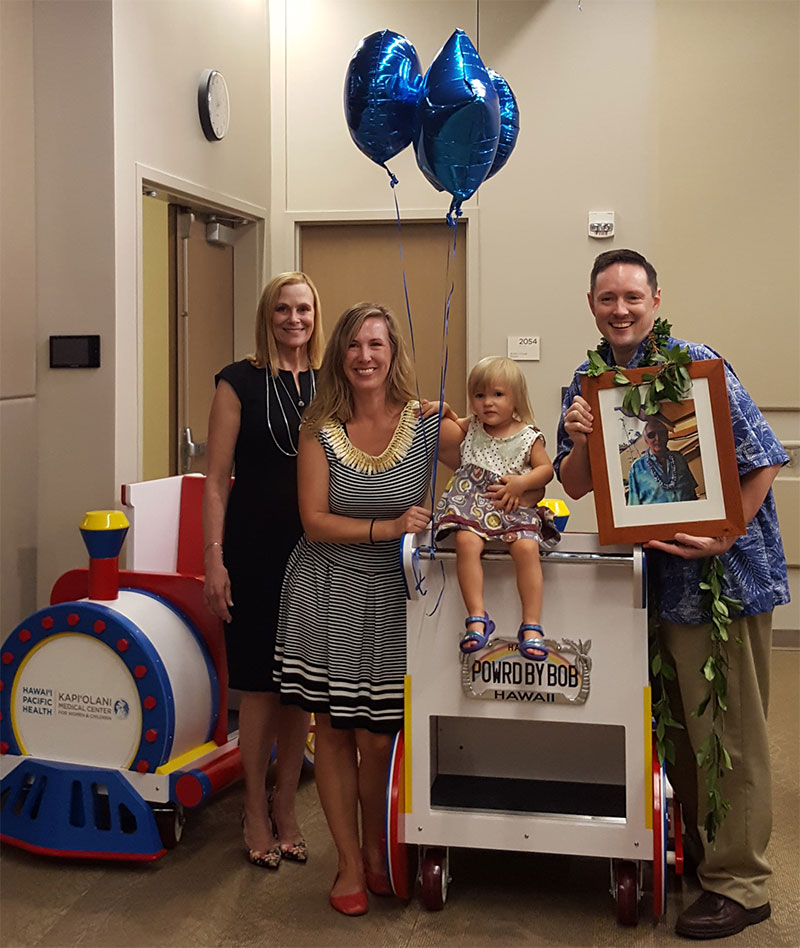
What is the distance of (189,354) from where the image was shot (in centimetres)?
457

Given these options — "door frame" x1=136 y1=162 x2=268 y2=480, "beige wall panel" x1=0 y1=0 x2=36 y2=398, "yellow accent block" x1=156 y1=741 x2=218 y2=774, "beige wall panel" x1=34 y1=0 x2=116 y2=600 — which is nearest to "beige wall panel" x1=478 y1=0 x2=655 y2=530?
"door frame" x1=136 y1=162 x2=268 y2=480

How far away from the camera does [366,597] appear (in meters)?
2.42

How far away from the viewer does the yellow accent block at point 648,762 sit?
226 cm

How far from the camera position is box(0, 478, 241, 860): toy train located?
2.71 m

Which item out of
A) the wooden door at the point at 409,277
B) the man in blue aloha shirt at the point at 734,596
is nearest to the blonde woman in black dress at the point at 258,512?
the man in blue aloha shirt at the point at 734,596

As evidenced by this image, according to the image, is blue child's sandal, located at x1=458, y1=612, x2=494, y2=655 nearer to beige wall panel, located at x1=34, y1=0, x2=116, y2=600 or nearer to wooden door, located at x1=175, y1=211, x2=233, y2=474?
beige wall panel, located at x1=34, y1=0, x2=116, y2=600

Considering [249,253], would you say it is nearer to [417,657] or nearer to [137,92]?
[137,92]

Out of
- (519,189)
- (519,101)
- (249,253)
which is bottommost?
(249,253)

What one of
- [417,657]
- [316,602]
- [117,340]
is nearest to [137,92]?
[117,340]

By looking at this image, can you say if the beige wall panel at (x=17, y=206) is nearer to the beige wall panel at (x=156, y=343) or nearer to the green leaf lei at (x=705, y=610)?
the beige wall panel at (x=156, y=343)

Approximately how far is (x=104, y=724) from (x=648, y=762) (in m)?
1.39

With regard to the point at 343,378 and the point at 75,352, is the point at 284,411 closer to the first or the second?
the point at 343,378

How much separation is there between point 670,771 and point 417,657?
73cm

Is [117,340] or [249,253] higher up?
[249,253]
